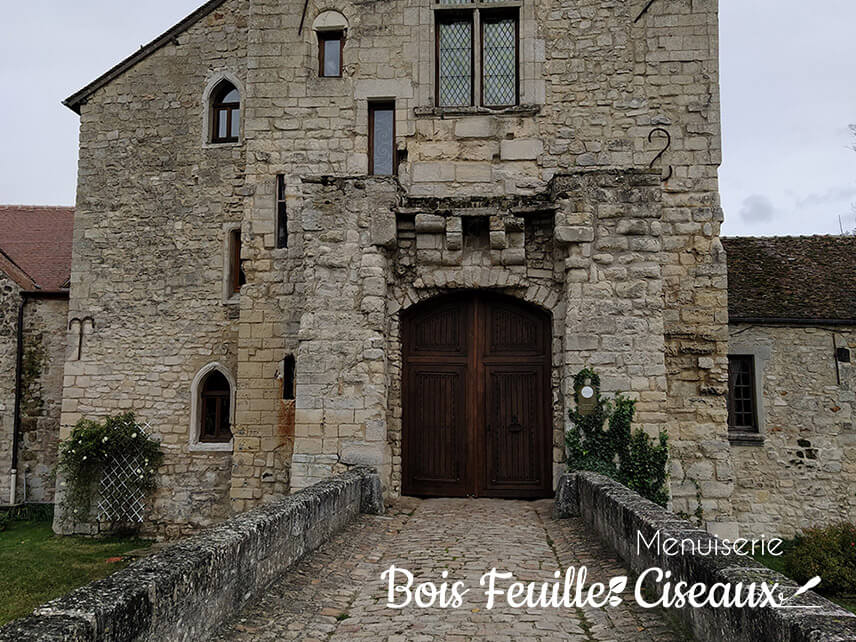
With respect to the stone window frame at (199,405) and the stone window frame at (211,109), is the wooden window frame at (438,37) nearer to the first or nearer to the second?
the stone window frame at (211,109)

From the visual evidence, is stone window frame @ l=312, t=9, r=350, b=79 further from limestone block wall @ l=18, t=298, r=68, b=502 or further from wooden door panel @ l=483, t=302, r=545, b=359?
limestone block wall @ l=18, t=298, r=68, b=502

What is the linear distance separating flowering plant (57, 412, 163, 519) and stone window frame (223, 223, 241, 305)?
2.50 meters

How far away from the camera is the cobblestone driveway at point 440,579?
3908 millimetres

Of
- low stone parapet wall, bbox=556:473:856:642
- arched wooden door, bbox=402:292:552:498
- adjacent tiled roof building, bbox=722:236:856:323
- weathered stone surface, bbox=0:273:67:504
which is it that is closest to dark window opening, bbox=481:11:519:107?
arched wooden door, bbox=402:292:552:498

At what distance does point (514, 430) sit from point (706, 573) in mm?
4967

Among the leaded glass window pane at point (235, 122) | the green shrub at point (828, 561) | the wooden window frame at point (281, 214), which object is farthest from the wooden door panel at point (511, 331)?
the leaded glass window pane at point (235, 122)

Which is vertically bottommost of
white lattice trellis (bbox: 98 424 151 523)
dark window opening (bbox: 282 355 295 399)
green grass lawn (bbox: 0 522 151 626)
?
green grass lawn (bbox: 0 522 151 626)

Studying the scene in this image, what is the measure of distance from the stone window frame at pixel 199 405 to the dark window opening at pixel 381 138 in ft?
14.2

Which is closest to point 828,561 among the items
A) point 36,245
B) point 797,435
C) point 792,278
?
point 797,435

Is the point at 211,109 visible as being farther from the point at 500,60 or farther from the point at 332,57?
the point at 500,60

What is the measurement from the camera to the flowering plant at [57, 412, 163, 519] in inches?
455

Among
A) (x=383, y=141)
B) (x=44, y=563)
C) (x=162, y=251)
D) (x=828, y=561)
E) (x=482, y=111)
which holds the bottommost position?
(x=44, y=563)

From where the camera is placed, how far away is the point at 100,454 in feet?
38.1

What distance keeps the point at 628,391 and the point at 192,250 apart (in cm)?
762
